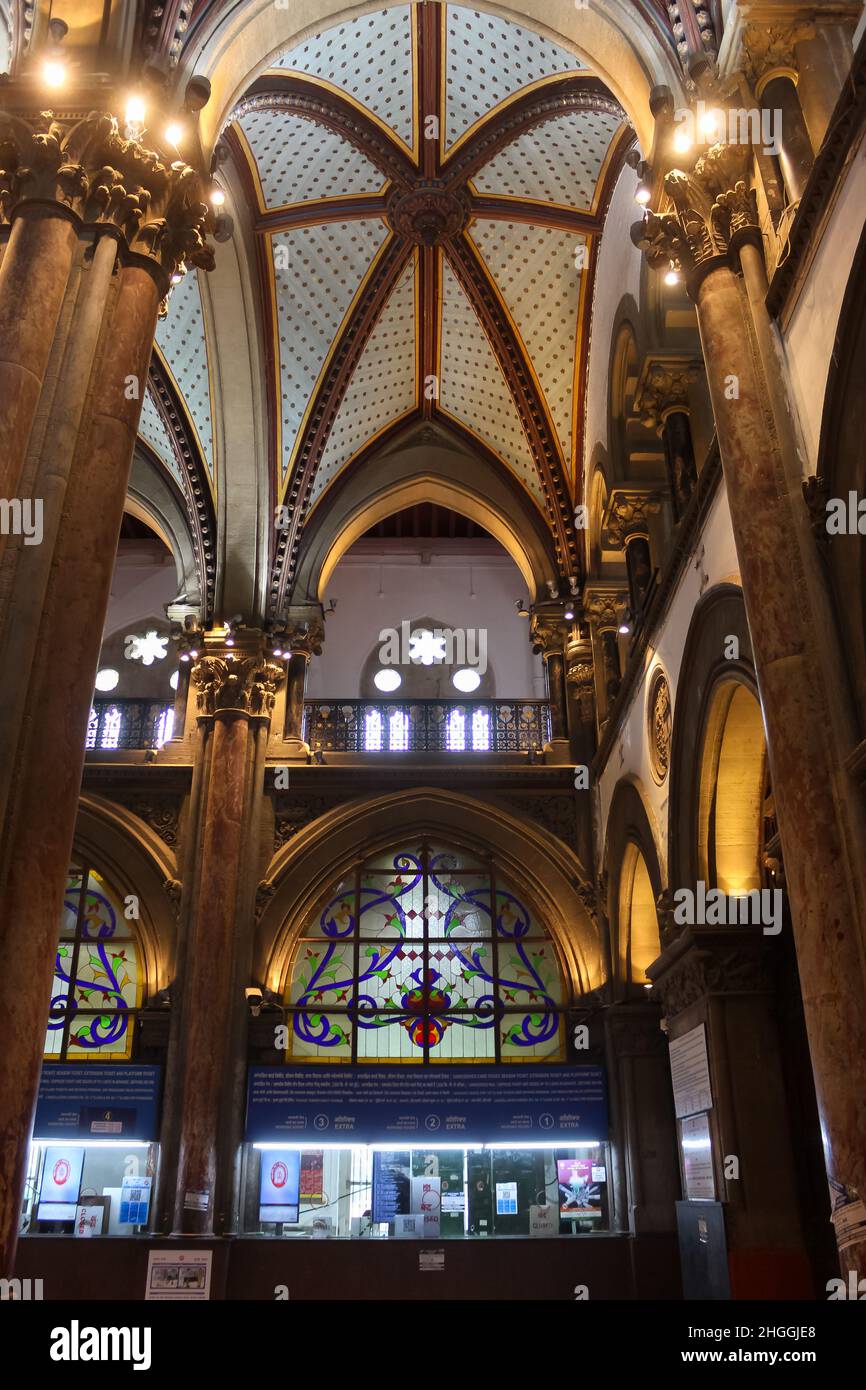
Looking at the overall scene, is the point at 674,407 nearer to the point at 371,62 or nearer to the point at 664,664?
the point at 664,664

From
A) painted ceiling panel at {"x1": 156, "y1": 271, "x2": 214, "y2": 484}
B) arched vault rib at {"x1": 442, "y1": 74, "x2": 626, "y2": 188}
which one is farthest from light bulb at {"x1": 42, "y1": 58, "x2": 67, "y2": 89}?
painted ceiling panel at {"x1": 156, "y1": 271, "x2": 214, "y2": 484}

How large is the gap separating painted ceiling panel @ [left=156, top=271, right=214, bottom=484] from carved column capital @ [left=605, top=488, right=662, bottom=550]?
5469 mm

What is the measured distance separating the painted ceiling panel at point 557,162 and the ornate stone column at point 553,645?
4.74m

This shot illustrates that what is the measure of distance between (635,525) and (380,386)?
492 centimetres

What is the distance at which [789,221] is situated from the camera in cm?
593

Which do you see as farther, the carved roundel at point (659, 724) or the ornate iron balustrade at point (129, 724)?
the ornate iron balustrade at point (129, 724)

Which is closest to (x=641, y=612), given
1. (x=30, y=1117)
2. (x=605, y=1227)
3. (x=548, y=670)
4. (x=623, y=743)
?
(x=623, y=743)

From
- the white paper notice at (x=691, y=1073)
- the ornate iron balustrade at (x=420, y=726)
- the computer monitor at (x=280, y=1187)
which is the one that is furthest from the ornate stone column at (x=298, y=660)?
the white paper notice at (x=691, y=1073)

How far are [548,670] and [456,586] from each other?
4159 mm

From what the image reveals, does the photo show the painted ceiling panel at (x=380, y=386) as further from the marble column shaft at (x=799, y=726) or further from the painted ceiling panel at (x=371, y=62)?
the marble column shaft at (x=799, y=726)

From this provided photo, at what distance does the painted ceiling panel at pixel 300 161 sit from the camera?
11570 millimetres

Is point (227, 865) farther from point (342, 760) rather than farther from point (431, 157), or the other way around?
point (431, 157)

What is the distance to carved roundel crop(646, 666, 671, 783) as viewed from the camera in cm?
916

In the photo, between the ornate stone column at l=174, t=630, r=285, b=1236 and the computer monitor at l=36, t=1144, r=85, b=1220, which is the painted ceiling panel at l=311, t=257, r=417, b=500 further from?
the computer monitor at l=36, t=1144, r=85, b=1220
